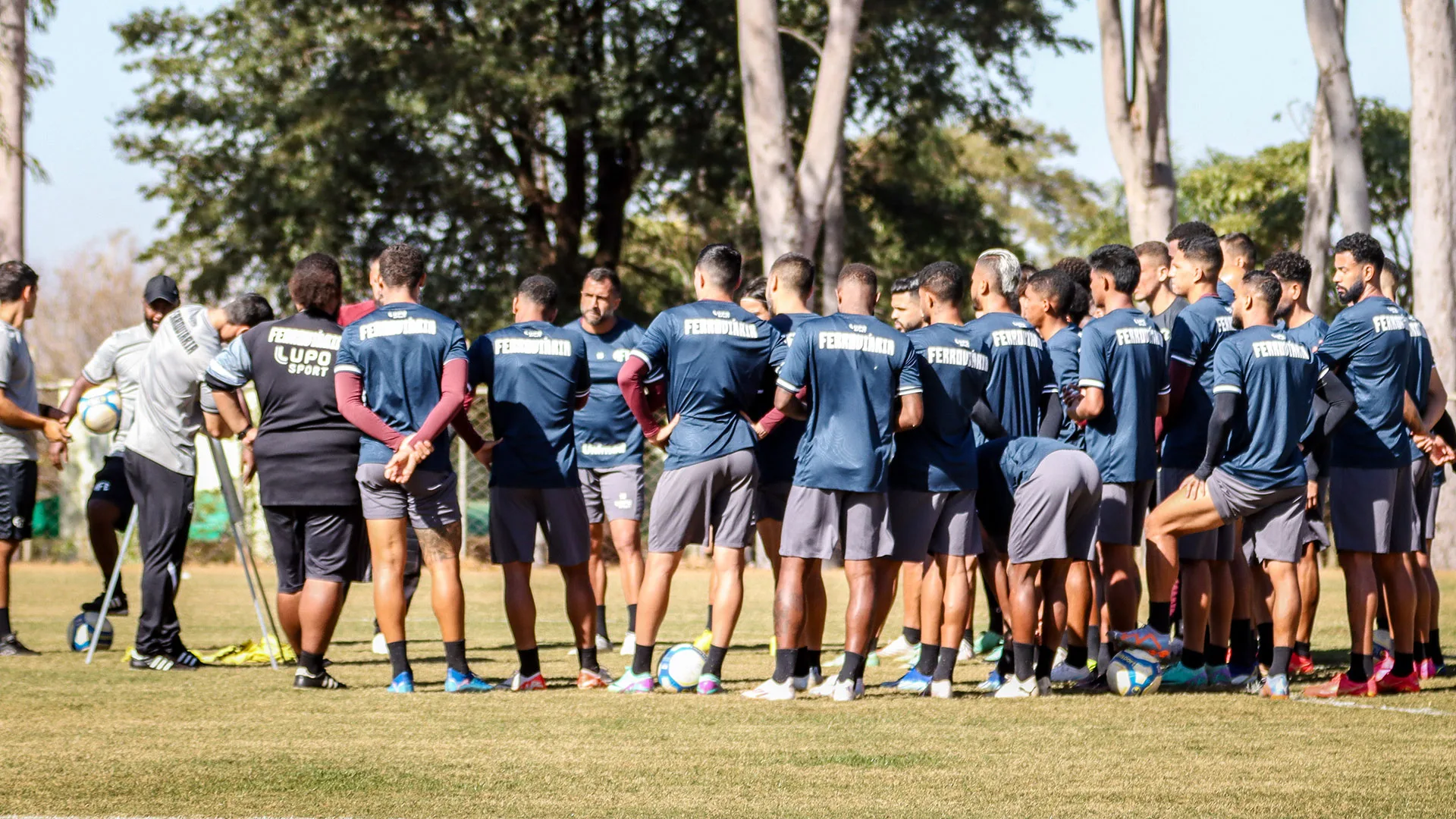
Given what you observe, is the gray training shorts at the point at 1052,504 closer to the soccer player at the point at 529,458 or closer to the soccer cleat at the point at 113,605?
the soccer player at the point at 529,458

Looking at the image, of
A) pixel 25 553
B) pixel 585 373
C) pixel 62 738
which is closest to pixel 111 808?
pixel 62 738

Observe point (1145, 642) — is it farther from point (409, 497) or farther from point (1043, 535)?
point (409, 497)

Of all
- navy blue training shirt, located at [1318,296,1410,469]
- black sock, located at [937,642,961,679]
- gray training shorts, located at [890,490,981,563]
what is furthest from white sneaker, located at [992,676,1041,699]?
navy blue training shirt, located at [1318,296,1410,469]

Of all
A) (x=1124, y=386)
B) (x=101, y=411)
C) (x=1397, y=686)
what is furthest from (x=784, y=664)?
(x=101, y=411)

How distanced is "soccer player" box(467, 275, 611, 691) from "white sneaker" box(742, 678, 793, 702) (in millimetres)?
1193

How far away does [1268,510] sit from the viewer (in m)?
8.52

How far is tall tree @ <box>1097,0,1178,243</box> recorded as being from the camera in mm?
19859

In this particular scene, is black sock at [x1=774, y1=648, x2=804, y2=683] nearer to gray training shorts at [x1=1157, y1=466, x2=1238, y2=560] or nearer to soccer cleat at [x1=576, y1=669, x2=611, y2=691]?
soccer cleat at [x1=576, y1=669, x2=611, y2=691]

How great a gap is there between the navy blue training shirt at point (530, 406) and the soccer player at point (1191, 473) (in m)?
3.26

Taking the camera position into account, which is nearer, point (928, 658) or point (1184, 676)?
point (928, 658)

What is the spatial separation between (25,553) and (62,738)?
609 inches

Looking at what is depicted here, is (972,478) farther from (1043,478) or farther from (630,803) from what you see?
(630,803)

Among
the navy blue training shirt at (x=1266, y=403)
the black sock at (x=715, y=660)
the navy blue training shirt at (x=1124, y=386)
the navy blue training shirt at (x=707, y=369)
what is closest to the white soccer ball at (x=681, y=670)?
the black sock at (x=715, y=660)

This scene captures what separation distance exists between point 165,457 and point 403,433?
215cm
